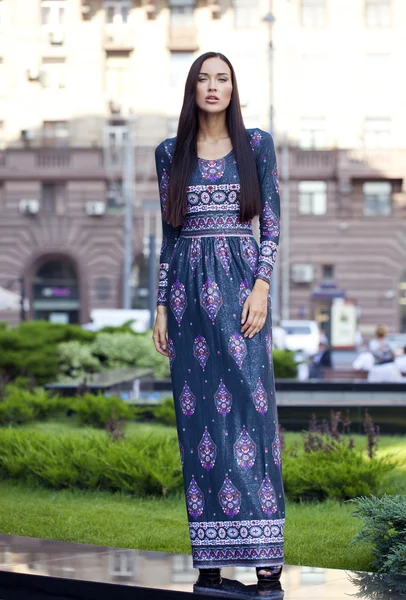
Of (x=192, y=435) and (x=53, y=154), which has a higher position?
(x=53, y=154)

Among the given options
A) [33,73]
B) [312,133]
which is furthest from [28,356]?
[33,73]

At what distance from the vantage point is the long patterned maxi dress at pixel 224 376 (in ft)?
16.3

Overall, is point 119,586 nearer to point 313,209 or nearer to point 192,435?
point 192,435

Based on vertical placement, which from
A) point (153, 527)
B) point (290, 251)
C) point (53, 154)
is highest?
point (53, 154)

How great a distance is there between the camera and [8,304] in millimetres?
26562

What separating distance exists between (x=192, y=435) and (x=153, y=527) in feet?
9.13

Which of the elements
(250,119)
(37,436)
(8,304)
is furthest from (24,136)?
(37,436)

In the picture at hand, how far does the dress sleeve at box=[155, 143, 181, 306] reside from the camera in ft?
17.4

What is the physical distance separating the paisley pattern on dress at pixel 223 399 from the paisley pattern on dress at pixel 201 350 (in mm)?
119

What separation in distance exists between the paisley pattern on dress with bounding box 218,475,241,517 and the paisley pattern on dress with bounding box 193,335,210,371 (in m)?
0.49

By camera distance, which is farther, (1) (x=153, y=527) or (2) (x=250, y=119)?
(2) (x=250, y=119)

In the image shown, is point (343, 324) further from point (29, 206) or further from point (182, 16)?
point (182, 16)

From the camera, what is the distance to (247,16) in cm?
4947

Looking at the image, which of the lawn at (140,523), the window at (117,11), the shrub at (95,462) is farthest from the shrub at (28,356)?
the window at (117,11)
